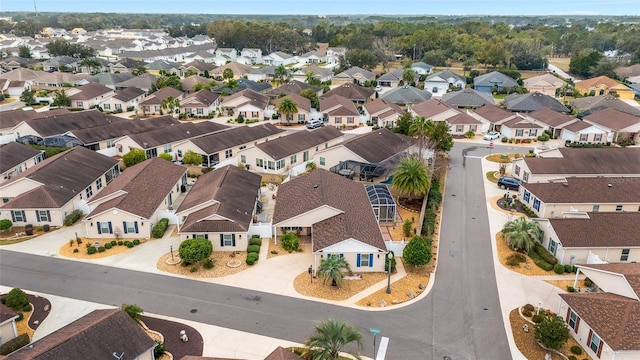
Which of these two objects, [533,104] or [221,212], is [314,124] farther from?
[221,212]

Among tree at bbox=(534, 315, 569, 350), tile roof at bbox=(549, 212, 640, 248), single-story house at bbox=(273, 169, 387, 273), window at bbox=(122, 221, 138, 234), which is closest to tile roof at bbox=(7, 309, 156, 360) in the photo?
single-story house at bbox=(273, 169, 387, 273)

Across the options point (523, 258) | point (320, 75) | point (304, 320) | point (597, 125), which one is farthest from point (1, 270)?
point (320, 75)

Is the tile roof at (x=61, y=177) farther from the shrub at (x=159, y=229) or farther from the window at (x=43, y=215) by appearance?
the shrub at (x=159, y=229)

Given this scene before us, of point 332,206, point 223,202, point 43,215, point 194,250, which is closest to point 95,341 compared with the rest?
point 194,250

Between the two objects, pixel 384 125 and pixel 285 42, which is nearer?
pixel 384 125

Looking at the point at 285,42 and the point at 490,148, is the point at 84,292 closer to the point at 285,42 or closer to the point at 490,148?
the point at 490,148

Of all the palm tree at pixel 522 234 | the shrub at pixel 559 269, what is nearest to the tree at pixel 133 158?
the palm tree at pixel 522 234
